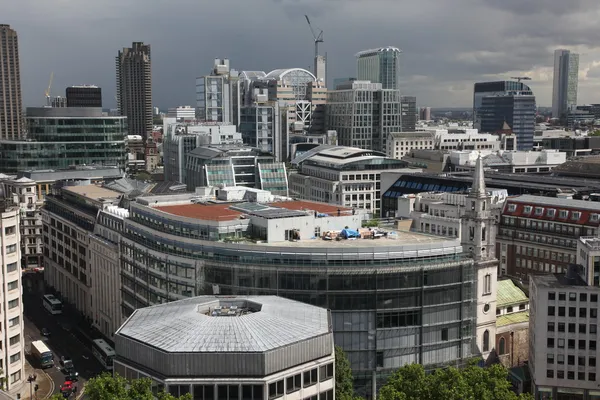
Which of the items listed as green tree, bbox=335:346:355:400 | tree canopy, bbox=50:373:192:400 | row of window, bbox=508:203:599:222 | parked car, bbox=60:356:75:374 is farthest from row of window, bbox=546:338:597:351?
parked car, bbox=60:356:75:374

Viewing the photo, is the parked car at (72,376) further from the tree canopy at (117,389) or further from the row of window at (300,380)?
the row of window at (300,380)

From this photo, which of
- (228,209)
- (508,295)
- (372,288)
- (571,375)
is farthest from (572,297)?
(228,209)

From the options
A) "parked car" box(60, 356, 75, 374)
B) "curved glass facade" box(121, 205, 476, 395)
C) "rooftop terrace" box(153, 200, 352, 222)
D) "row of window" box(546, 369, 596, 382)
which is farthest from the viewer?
"parked car" box(60, 356, 75, 374)

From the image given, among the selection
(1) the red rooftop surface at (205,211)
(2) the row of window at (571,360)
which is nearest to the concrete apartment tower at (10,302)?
(1) the red rooftop surface at (205,211)

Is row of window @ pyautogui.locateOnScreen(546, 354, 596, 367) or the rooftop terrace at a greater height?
the rooftop terrace

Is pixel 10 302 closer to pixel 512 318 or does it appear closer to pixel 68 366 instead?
pixel 68 366

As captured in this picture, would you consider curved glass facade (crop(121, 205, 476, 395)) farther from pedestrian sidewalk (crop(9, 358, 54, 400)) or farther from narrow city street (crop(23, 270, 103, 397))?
narrow city street (crop(23, 270, 103, 397))

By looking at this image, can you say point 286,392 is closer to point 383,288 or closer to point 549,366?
point 383,288
